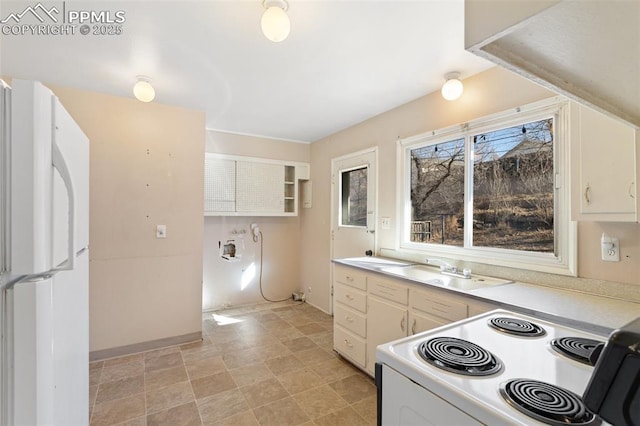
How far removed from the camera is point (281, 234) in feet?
14.7

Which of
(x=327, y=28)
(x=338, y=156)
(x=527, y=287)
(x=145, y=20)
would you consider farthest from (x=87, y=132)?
(x=527, y=287)

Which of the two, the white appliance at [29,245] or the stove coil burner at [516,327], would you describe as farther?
the stove coil burner at [516,327]

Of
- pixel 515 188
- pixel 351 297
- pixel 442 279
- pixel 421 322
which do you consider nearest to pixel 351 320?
pixel 351 297

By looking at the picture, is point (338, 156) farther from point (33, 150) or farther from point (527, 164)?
point (33, 150)

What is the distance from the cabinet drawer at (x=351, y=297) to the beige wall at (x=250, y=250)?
180 centimetres

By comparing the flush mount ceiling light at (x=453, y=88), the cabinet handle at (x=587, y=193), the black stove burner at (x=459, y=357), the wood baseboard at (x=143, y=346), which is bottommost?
the wood baseboard at (x=143, y=346)

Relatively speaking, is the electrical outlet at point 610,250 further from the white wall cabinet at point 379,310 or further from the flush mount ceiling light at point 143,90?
the flush mount ceiling light at point 143,90

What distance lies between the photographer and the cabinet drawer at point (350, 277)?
2.51 metres

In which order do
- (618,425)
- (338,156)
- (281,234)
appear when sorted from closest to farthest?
(618,425), (338,156), (281,234)

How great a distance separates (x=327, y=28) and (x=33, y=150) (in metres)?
1.58

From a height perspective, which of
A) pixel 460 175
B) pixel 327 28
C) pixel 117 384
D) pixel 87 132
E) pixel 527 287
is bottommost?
pixel 117 384

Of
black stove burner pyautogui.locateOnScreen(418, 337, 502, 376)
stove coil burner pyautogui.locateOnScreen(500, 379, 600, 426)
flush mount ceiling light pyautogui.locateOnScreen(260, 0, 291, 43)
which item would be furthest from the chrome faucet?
flush mount ceiling light pyautogui.locateOnScreen(260, 0, 291, 43)

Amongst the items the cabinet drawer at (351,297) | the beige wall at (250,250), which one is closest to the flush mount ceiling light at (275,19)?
the cabinet drawer at (351,297)

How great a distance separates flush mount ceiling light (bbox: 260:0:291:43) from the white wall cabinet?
1778mm
